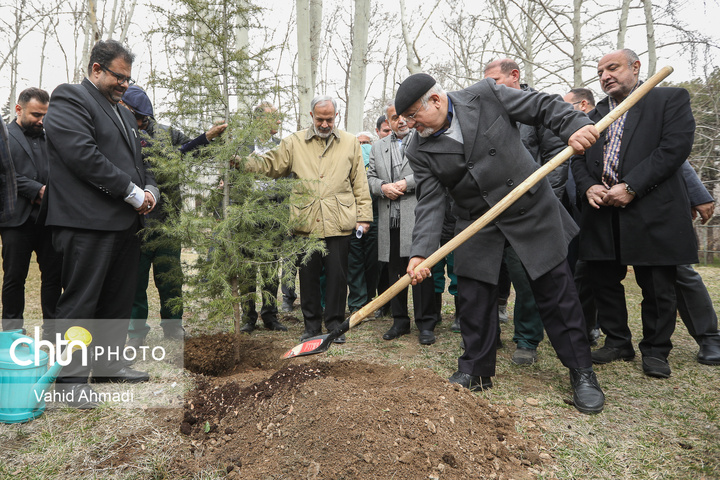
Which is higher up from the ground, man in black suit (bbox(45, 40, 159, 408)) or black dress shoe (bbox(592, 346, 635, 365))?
man in black suit (bbox(45, 40, 159, 408))

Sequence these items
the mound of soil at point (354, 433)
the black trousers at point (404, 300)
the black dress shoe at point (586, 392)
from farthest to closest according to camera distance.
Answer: the black trousers at point (404, 300), the black dress shoe at point (586, 392), the mound of soil at point (354, 433)

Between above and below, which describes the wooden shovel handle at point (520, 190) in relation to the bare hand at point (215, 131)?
below

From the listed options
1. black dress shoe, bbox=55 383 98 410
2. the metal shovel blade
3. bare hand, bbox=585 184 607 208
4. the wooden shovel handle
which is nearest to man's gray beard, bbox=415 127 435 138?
the wooden shovel handle

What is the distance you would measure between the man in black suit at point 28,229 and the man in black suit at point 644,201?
4.52m

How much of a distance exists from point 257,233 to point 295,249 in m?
0.36

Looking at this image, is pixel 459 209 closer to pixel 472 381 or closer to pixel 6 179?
pixel 472 381

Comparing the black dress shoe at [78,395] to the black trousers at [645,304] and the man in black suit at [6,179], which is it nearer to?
the man in black suit at [6,179]

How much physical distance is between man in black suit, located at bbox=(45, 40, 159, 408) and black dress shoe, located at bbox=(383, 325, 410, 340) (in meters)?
2.13

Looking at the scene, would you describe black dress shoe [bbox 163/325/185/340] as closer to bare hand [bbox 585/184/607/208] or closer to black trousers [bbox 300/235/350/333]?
black trousers [bbox 300/235/350/333]

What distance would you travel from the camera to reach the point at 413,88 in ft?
9.29

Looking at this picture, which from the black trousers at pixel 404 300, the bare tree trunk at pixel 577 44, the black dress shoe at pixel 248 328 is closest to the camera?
the black trousers at pixel 404 300

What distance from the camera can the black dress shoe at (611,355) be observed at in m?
3.66

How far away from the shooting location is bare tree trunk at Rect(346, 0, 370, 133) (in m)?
9.00

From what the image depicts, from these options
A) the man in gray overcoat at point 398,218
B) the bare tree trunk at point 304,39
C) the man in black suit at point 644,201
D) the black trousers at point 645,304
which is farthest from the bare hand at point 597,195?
the bare tree trunk at point 304,39
